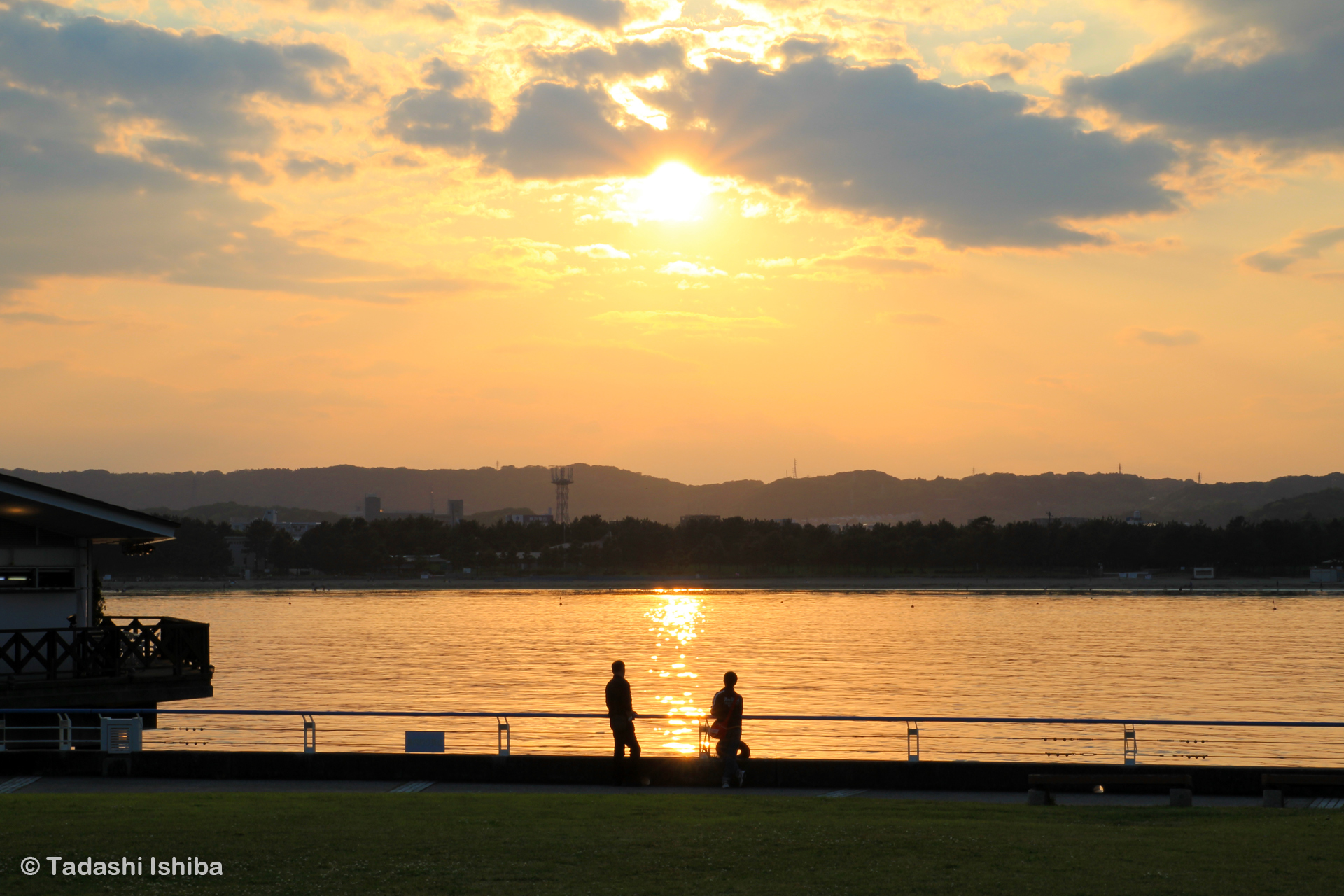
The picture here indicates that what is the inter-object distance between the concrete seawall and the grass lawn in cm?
244

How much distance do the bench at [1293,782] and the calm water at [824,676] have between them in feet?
22.6

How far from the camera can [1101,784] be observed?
18.0m

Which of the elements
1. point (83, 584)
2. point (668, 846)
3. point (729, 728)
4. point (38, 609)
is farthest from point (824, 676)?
point (668, 846)

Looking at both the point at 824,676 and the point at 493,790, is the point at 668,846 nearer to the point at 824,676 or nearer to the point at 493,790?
the point at 493,790

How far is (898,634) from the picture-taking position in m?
116

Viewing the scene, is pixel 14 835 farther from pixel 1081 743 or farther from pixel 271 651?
pixel 271 651

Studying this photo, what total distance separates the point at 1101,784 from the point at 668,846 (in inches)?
301

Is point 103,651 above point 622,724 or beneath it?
above

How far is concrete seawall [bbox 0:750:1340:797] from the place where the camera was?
1938 centimetres

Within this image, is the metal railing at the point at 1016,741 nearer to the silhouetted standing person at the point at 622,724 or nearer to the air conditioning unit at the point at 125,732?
the air conditioning unit at the point at 125,732

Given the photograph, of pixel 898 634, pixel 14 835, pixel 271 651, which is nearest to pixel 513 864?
pixel 14 835

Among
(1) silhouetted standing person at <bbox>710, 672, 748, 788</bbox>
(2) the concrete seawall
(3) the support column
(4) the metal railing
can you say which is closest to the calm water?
(4) the metal railing

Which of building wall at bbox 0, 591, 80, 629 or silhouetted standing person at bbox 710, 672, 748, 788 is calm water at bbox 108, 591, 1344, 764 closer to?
building wall at bbox 0, 591, 80, 629

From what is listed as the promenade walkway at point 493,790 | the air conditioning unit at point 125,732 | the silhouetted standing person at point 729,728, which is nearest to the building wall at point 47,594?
the air conditioning unit at point 125,732
